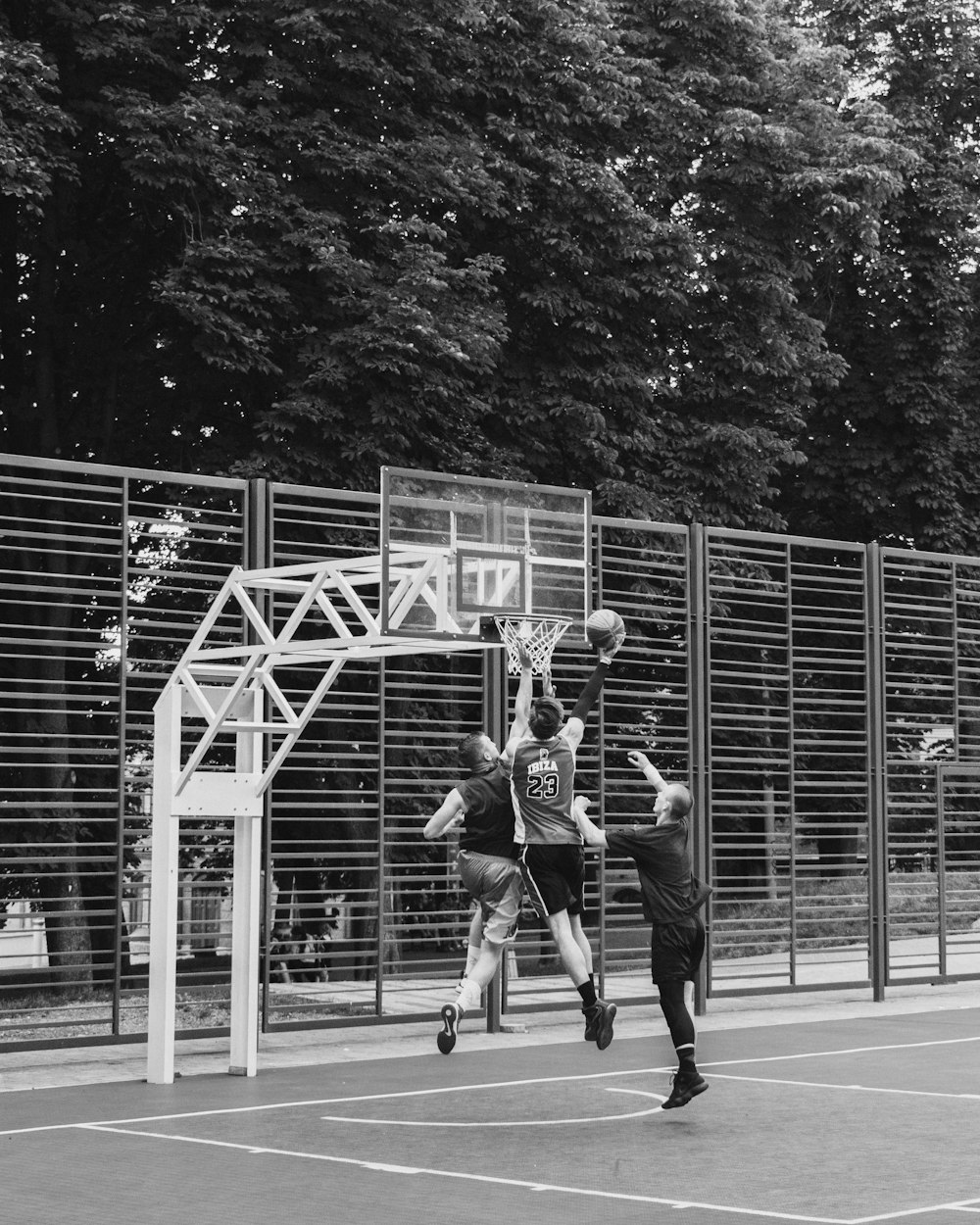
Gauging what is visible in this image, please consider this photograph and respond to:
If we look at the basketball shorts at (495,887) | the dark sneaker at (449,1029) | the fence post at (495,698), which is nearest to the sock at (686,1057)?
the dark sneaker at (449,1029)

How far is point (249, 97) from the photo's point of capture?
21609mm

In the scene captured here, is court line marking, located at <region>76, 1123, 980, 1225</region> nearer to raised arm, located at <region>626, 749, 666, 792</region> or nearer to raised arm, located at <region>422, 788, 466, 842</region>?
raised arm, located at <region>626, 749, 666, 792</region>

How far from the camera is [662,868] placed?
1071 centimetres

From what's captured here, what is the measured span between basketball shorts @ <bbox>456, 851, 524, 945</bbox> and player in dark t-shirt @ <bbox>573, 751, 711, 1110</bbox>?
6.56 feet

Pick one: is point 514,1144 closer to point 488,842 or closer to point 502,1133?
point 502,1133

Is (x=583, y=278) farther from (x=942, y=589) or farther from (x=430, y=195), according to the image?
(x=942, y=589)

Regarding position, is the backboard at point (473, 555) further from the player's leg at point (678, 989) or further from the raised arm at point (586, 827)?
the player's leg at point (678, 989)

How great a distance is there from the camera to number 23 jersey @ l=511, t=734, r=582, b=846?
11938 mm

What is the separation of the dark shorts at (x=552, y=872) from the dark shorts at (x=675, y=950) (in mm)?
1406

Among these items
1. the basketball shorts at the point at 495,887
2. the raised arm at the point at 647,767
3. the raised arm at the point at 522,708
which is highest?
the raised arm at the point at 522,708

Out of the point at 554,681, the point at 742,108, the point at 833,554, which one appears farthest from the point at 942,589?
the point at 554,681

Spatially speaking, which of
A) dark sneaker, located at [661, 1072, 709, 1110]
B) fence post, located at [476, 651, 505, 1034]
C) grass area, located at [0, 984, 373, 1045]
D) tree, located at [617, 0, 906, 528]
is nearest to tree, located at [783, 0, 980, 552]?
tree, located at [617, 0, 906, 528]

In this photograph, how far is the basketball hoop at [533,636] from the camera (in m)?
12.0

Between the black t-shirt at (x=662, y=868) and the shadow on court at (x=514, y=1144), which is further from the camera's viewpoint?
the black t-shirt at (x=662, y=868)
